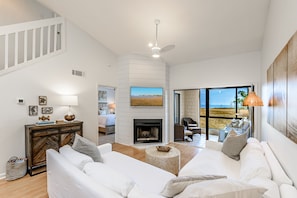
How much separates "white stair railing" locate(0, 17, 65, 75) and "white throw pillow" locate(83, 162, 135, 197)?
3.09 m

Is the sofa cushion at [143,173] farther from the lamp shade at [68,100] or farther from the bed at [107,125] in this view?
the bed at [107,125]

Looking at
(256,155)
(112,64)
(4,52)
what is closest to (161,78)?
(112,64)

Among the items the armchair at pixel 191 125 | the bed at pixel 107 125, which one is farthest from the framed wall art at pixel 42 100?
the armchair at pixel 191 125

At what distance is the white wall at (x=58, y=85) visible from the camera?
3158 millimetres

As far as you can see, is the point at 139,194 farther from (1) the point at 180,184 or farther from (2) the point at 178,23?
(2) the point at 178,23

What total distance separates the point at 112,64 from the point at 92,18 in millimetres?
1632

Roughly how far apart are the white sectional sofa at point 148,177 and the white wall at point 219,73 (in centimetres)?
Answer: 245

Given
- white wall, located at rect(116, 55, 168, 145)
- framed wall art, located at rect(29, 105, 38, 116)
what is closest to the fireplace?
white wall, located at rect(116, 55, 168, 145)

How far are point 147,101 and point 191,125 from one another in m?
2.47

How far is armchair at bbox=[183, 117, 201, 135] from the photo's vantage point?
20.4 feet

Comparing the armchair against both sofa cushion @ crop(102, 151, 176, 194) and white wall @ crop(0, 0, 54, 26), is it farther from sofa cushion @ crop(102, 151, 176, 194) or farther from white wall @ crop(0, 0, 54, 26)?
white wall @ crop(0, 0, 54, 26)

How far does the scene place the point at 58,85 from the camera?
3947 millimetres

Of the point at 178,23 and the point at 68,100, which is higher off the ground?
the point at 178,23

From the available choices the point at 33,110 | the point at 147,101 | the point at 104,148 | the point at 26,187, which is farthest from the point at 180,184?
the point at 147,101
